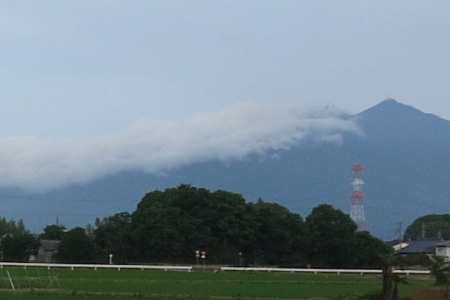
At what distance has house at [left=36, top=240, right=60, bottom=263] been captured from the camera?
72119 millimetres

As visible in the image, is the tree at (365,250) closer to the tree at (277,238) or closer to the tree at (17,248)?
the tree at (277,238)

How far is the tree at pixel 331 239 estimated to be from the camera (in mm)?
66938

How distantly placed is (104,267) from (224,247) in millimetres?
14681

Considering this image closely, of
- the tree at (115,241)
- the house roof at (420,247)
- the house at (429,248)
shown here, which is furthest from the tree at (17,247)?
the house roof at (420,247)

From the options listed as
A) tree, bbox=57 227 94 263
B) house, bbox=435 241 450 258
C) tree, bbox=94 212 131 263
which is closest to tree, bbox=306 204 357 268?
house, bbox=435 241 450 258

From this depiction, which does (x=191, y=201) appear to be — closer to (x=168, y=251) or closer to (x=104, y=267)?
(x=168, y=251)

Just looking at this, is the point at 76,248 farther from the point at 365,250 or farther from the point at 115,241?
the point at 365,250

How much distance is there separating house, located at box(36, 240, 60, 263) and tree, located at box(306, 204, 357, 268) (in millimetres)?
21268

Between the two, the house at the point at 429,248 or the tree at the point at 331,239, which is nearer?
the tree at the point at 331,239

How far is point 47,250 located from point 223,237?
16.4 m

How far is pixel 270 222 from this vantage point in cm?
6912

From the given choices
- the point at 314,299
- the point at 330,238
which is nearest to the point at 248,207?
the point at 330,238

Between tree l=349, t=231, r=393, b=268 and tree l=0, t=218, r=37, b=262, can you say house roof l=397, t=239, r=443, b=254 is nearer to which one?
tree l=349, t=231, r=393, b=268

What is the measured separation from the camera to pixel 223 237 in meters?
69.2
